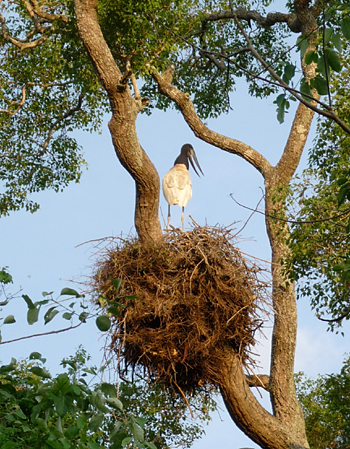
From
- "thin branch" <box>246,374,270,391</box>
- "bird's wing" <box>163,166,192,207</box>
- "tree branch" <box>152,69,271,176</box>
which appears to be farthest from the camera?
"tree branch" <box>152,69,271,176</box>

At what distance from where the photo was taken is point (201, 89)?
13297 mm

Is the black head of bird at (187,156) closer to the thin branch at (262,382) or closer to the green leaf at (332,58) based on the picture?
the thin branch at (262,382)

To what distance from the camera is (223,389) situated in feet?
26.4

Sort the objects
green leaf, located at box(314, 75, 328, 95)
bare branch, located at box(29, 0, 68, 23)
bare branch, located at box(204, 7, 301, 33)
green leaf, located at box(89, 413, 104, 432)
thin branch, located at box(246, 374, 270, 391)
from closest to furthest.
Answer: green leaf, located at box(314, 75, 328, 95) → green leaf, located at box(89, 413, 104, 432) → thin branch, located at box(246, 374, 270, 391) → bare branch, located at box(29, 0, 68, 23) → bare branch, located at box(204, 7, 301, 33)

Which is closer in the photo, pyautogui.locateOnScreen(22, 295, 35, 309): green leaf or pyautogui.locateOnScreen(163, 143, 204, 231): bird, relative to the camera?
pyautogui.locateOnScreen(22, 295, 35, 309): green leaf

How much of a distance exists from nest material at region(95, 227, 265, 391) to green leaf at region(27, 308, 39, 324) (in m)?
3.57

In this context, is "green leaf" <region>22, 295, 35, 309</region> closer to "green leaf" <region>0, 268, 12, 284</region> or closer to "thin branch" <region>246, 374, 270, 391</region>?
"green leaf" <region>0, 268, 12, 284</region>

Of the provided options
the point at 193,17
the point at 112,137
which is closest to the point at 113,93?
the point at 112,137

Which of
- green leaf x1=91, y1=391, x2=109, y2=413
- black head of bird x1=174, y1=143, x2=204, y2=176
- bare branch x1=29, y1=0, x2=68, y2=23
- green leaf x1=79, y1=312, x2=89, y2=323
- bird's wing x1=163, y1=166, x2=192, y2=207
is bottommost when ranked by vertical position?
green leaf x1=91, y1=391, x2=109, y2=413

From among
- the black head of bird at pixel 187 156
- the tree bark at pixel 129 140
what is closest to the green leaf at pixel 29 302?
the tree bark at pixel 129 140

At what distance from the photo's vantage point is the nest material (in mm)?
7195

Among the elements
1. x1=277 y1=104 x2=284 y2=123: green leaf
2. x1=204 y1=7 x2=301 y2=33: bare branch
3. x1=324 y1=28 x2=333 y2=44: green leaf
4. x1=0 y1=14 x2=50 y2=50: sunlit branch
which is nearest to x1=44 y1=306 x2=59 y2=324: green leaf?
x1=277 y1=104 x2=284 y2=123: green leaf

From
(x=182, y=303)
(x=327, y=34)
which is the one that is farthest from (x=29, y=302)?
(x=182, y=303)

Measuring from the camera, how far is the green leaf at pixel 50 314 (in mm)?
3520
